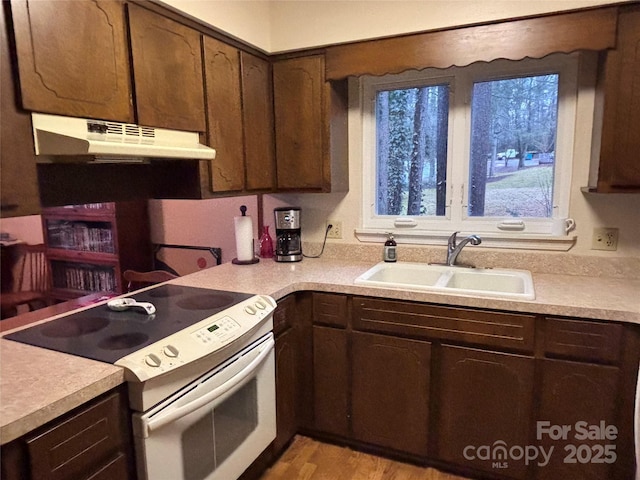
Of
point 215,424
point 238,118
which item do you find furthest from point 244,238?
point 215,424

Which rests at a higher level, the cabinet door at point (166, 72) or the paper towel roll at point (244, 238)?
the cabinet door at point (166, 72)

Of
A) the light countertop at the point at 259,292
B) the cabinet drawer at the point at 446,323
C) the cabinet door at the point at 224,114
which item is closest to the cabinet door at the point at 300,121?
the cabinet door at the point at 224,114

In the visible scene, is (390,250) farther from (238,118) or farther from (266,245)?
(238,118)

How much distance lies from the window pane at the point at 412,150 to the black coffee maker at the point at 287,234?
1.70ft

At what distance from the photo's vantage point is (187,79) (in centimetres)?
182

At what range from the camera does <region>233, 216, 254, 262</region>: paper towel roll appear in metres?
2.42

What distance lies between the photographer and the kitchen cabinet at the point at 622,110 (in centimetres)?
171

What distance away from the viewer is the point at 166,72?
1.71 meters

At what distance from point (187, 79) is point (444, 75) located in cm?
136

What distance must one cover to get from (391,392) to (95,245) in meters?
2.89

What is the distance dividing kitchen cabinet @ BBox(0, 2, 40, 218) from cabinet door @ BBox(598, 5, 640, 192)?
217cm

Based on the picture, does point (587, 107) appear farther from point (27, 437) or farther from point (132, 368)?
point (27, 437)

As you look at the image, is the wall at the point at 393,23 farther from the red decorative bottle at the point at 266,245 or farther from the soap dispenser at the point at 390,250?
the red decorative bottle at the point at 266,245

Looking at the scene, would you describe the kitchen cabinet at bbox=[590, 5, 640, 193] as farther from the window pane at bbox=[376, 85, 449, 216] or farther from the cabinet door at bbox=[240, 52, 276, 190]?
the cabinet door at bbox=[240, 52, 276, 190]
